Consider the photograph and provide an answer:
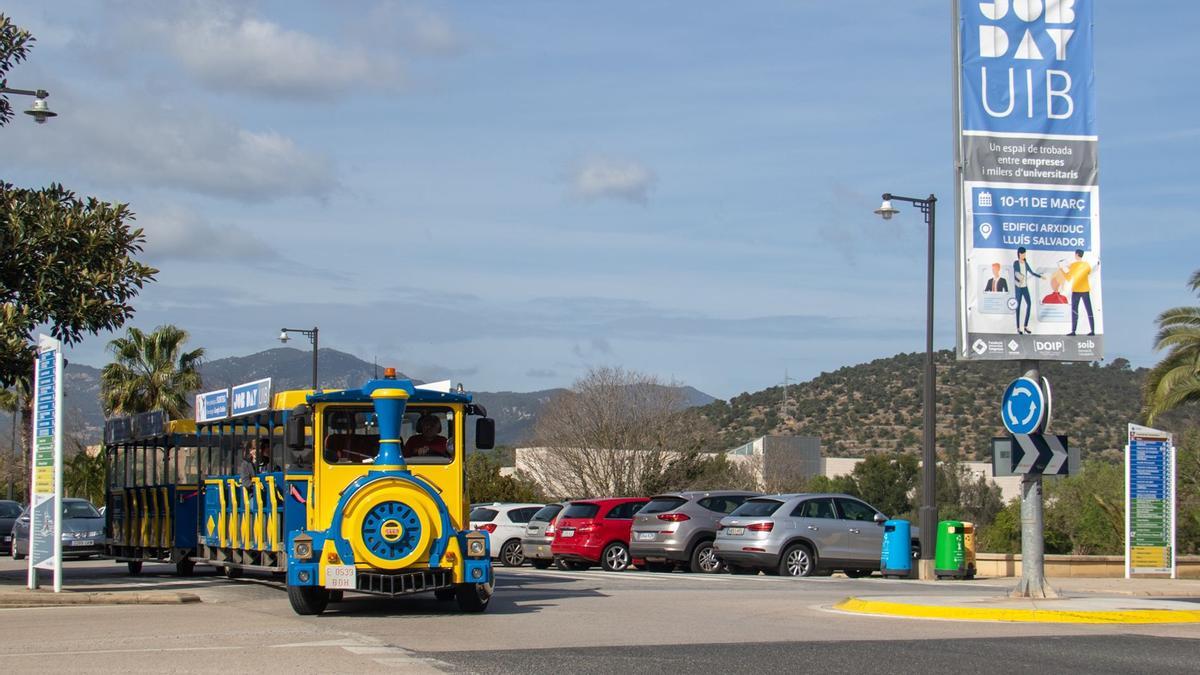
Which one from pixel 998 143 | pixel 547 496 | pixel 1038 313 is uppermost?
pixel 998 143

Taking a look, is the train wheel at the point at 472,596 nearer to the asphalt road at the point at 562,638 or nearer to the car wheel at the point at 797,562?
the asphalt road at the point at 562,638

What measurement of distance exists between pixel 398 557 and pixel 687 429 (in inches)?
1394

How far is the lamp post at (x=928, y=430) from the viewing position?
83.6 feet

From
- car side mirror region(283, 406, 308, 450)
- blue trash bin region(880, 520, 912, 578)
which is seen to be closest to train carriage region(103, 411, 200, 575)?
car side mirror region(283, 406, 308, 450)

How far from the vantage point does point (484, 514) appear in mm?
31359

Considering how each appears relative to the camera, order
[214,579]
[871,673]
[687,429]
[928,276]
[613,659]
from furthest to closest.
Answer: [687,429], [928,276], [214,579], [613,659], [871,673]

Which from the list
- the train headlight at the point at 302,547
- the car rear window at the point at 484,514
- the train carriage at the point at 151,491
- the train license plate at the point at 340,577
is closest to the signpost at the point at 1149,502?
the car rear window at the point at 484,514

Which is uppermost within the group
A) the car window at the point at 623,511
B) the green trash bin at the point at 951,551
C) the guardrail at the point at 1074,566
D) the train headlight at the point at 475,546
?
the train headlight at the point at 475,546

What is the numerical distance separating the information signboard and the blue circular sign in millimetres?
424

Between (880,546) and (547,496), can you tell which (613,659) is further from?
(547,496)

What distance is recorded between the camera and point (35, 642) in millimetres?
12812

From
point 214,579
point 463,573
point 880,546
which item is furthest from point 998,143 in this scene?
point 214,579

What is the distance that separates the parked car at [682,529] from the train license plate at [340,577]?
11.9m

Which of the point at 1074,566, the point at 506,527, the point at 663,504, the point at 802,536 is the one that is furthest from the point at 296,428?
the point at 1074,566
